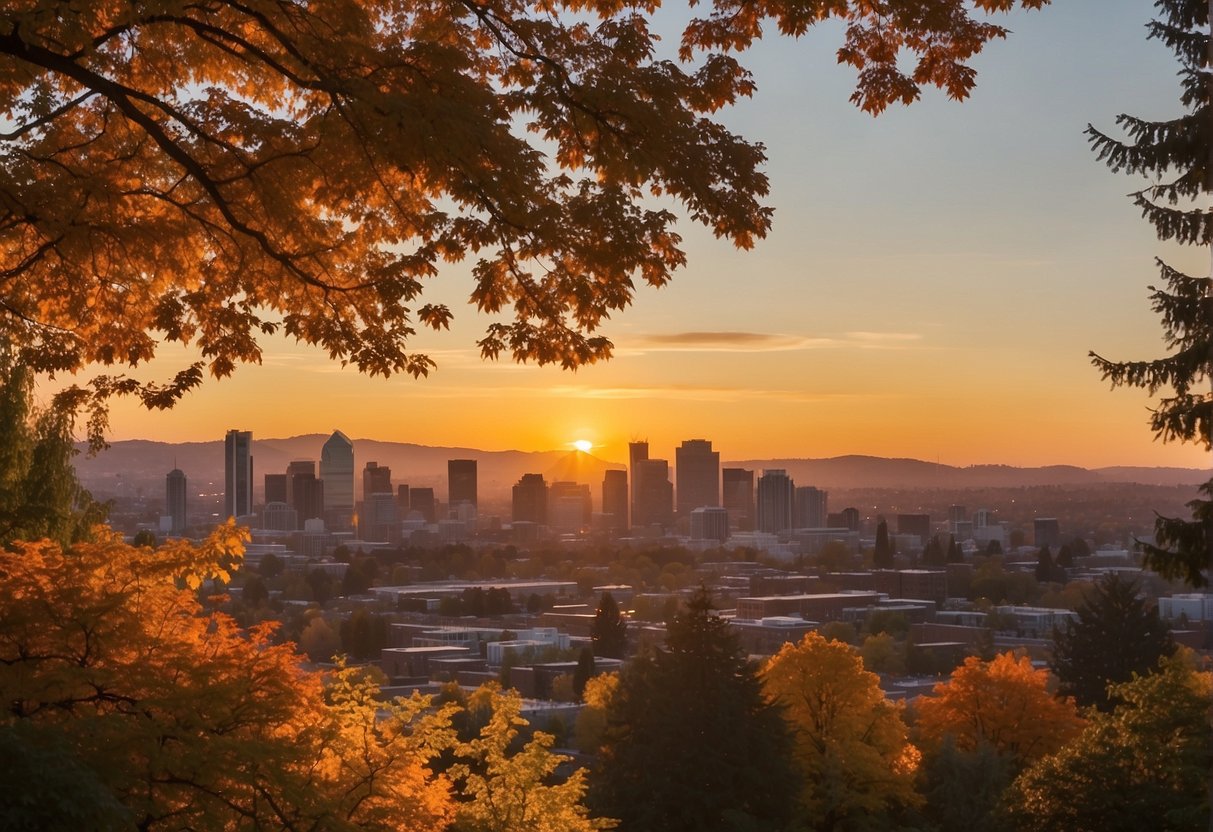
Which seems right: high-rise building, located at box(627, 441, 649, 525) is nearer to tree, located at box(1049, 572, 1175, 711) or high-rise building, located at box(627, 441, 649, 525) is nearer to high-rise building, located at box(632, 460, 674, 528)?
high-rise building, located at box(632, 460, 674, 528)

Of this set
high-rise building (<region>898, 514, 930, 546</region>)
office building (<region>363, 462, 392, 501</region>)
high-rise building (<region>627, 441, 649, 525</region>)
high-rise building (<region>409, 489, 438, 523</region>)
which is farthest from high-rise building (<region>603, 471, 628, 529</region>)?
office building (<region>363, 462, 392, 501</region>)

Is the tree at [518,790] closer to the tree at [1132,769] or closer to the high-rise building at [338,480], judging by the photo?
the tree at [1132,769]

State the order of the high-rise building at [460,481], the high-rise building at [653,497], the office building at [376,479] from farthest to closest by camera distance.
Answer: the high-rise building at [653,497] < the high-rise building at [460,481] < the office building at [376,479]

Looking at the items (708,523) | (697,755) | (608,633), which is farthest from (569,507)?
(697,755)

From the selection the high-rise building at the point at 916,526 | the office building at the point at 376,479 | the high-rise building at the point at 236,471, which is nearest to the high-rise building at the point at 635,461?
the office building at the point at 376,479

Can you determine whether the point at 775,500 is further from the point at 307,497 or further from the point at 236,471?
the point at 236,471
